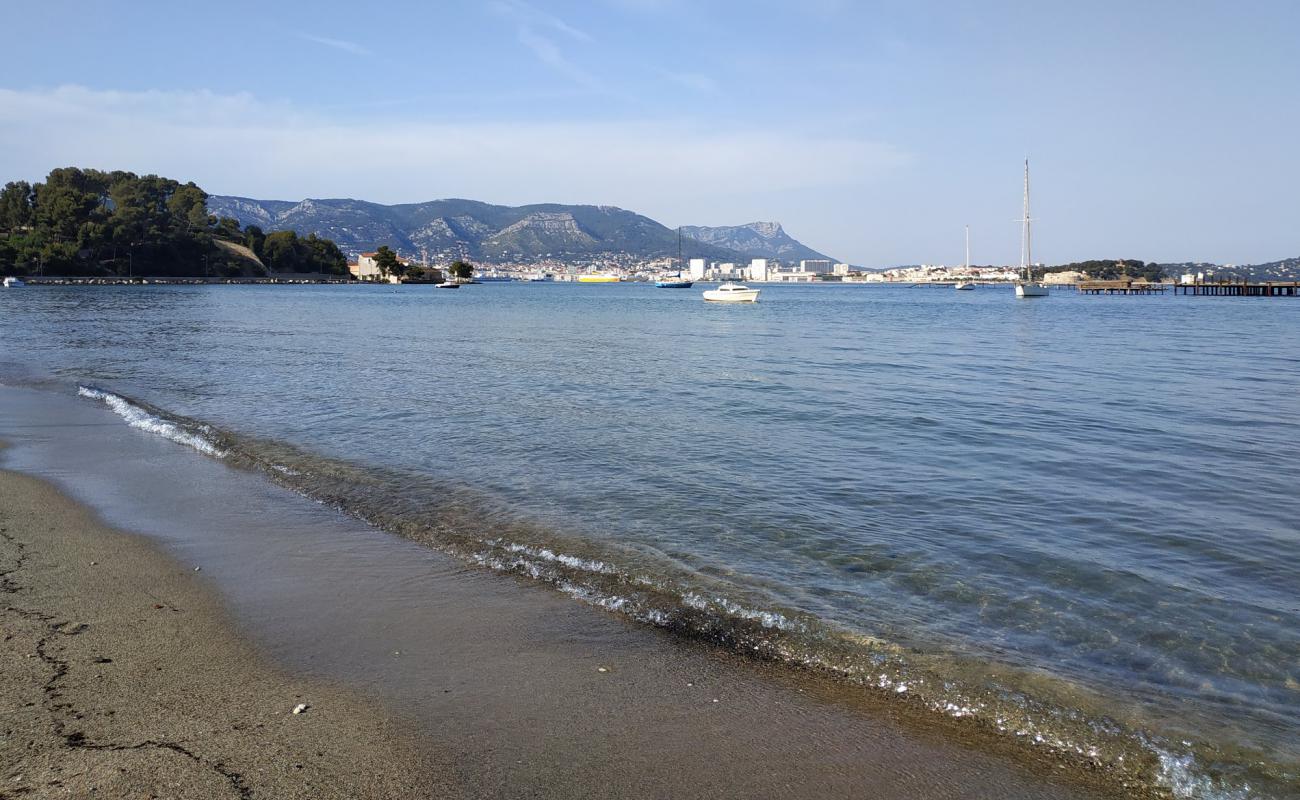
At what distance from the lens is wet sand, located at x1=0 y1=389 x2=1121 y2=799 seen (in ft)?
12.6

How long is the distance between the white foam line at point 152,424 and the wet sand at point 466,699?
5300 millimetres

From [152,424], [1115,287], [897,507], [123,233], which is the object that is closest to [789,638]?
[897,507]

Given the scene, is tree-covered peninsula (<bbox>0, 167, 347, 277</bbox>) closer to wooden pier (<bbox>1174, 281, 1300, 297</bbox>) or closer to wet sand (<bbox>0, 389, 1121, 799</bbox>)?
wet sand (<bbox>0, 389, 1121, 799</bbox>)

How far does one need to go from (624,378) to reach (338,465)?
11737 mm

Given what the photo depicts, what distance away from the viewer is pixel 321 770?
379 centimetres

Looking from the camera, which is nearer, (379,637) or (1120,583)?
(379,637)

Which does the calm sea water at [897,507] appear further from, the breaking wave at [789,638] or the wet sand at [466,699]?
the wet sand at [466,699]

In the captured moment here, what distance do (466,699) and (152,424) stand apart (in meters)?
12.3

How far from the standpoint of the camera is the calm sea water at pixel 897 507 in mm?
5043

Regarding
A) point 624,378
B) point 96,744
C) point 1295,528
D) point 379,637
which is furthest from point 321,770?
point 624,378

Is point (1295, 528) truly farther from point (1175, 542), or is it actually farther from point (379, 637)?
point (379, 637)

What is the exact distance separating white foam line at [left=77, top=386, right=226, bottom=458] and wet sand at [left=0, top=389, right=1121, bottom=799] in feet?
17.4

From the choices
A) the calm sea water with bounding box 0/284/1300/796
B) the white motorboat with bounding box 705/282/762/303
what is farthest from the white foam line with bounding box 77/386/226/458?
the white motorboat with bounding box 705/282/762/303

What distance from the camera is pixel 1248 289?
4535 inches
